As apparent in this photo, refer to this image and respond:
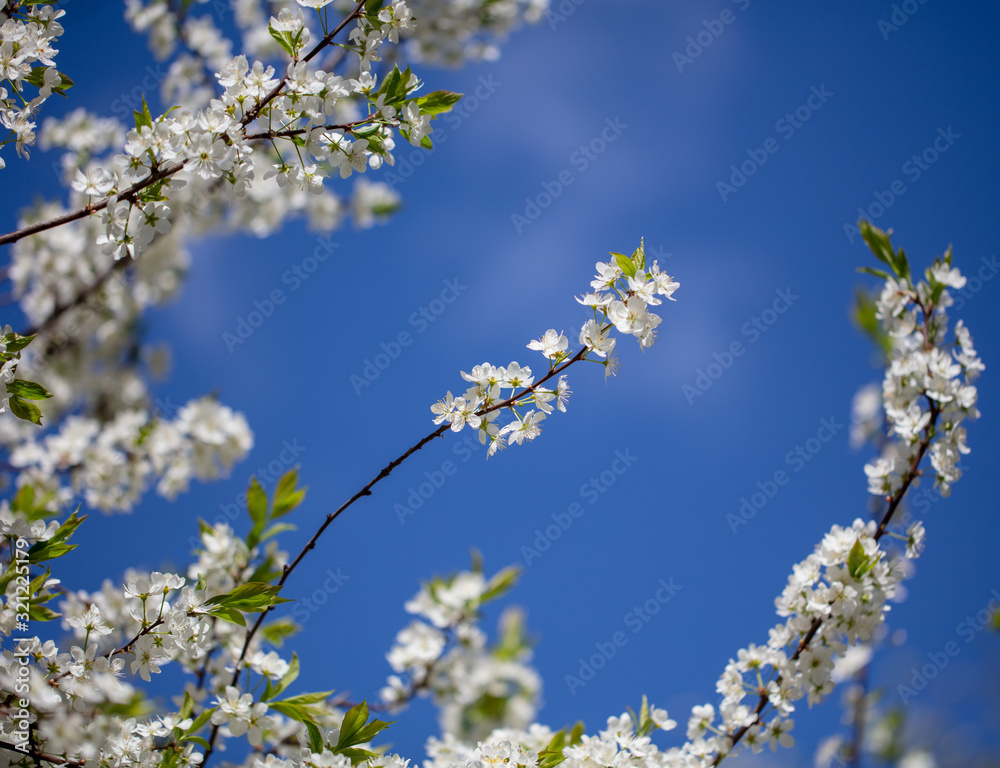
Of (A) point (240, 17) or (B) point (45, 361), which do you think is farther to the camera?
(A) point (240, 17)

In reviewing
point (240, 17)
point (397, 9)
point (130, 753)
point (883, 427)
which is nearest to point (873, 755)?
point (883, 427)

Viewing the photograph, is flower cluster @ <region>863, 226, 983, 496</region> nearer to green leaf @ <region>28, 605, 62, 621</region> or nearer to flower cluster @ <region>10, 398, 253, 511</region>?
green leaf @ <region>28, 605, 62, 621</region>

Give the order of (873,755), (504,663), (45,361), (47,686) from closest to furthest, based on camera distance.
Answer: (47,686)
(873,755)
(45,361)
(504,663)

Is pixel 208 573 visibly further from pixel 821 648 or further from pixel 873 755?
pixel 873 755

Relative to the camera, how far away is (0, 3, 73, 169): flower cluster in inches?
64.6

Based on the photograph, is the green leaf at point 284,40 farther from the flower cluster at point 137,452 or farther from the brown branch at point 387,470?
the flower cluster at point 137,452

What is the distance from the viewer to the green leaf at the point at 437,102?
1.83 metres

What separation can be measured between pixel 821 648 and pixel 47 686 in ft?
7.71

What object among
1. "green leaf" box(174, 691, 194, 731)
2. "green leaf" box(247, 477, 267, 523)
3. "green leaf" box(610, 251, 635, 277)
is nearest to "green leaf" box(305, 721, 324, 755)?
"green leaf" box(174, 691, 194, 731)

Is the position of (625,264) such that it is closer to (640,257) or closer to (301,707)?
(640,257)

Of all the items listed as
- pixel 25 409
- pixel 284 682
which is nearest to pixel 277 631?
pixel 284 682

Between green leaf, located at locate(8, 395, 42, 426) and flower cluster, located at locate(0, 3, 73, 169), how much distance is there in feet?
2.25

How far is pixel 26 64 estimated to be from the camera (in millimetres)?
1666

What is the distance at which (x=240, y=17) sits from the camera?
5.35m
